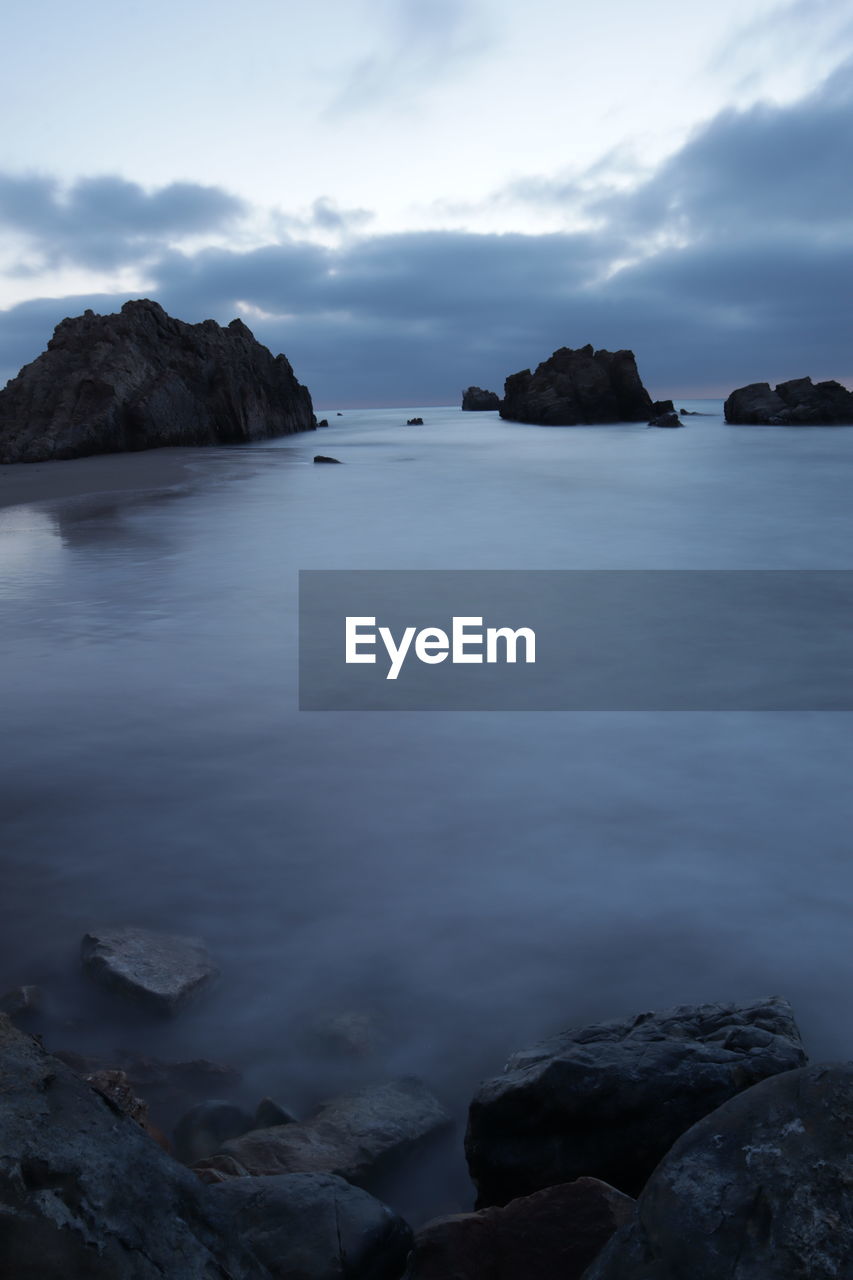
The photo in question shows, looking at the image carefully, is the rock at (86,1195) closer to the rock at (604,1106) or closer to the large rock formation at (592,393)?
the rock at (604,1106)

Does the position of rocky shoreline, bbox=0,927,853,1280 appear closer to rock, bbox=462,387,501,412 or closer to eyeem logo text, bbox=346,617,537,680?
eyeem logo text, bbox=346,617,537,680

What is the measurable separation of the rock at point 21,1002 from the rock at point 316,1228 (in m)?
1.12

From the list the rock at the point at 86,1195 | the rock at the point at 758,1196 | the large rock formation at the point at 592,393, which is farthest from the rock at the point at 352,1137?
the large rock formation at the point at 592,393

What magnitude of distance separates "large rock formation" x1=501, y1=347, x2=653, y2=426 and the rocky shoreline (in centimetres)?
5468

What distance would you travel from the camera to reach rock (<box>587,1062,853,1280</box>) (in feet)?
4.33

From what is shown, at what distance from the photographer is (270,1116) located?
2.36 metres

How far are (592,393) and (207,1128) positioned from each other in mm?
56427

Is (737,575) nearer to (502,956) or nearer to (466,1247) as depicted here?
(502,956)

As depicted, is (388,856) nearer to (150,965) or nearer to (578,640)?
(150,965)

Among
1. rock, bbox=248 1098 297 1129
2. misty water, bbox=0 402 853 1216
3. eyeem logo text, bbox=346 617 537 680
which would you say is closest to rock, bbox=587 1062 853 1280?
misty water, bbox=0 402 853 1216

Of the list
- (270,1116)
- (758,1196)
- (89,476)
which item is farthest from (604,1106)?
(89,476)

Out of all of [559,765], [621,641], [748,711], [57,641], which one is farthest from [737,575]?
[57,641]

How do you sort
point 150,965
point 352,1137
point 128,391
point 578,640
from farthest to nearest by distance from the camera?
point 128,391, point 578,640, point 150,965, point 352,1137

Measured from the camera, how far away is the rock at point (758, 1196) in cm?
132
